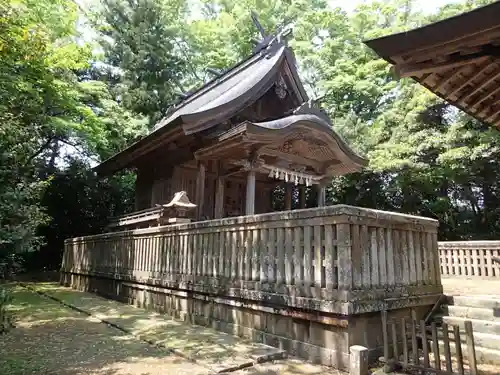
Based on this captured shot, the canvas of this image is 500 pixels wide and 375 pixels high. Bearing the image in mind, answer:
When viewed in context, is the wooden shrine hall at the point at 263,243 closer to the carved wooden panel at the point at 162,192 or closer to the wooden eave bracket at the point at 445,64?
the carved wooden panel at the point at 162,192

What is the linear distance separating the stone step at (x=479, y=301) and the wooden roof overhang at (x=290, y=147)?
515 centimetres

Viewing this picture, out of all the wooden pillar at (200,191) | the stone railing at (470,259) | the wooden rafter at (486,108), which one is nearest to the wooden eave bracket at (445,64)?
the wooden rafter at (486,108)

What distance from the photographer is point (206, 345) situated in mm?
5176

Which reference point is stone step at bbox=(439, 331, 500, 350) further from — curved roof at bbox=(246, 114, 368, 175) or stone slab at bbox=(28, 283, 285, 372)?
curved roof at bbox=(246, 114, 368, 175)

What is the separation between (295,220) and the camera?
16.4ft

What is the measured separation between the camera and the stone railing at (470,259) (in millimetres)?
10094

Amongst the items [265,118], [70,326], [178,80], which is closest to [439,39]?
[70,326]

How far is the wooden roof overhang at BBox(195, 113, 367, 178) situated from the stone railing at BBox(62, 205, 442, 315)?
9.24 feet

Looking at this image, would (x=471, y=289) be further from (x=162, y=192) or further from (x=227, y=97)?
(x=162, y=192)

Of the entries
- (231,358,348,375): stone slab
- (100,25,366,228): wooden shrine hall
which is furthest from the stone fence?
(100,25,366,228): wooden shrine hall

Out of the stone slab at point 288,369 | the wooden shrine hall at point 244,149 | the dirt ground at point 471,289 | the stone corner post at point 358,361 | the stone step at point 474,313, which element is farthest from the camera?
the wooden shrine hall at point 244,149

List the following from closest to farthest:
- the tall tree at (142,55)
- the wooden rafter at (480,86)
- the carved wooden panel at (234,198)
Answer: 1. the wooden rafter at (480,86)
2. the carved wooden panel at (234,198)
3. the tall tree at (142,55)

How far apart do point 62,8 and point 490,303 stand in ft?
51.5

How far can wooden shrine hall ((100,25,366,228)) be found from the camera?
938 centimetres
